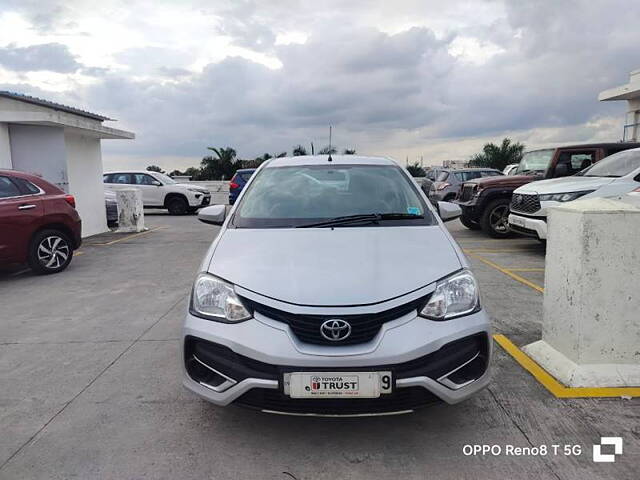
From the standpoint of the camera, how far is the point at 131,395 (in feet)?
10.7

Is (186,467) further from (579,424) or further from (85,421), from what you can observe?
(579,424)

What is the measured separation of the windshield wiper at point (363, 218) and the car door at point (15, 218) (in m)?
5.28

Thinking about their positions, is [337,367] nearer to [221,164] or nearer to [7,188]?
[7,188]

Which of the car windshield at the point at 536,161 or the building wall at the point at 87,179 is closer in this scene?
the car windshield at the point at 536,161

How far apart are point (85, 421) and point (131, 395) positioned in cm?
36

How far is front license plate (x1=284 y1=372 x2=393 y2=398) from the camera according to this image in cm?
230

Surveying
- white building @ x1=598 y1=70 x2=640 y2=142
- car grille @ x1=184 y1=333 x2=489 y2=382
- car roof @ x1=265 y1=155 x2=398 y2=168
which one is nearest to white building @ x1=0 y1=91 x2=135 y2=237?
car roof @ x1=265 y1=155 x2=398 y2=168

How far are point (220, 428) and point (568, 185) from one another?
6.93 metres

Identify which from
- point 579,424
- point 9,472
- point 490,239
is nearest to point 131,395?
point 9,472

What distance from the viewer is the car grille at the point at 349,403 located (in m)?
2.34

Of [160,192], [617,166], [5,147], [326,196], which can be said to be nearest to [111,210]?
[5,147]

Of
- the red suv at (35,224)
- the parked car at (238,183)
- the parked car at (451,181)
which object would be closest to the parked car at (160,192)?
the parked car at (238,183)

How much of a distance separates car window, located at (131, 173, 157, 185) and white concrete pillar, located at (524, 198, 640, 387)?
53.0 ft

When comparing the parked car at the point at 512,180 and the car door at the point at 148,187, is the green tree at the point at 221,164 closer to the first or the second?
the car door at the point at 148,187
